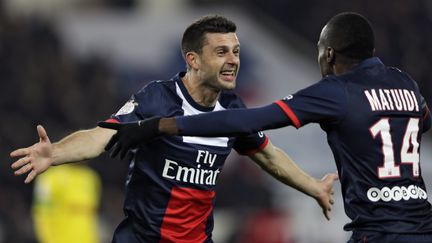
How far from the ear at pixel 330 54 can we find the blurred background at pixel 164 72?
19.9ft

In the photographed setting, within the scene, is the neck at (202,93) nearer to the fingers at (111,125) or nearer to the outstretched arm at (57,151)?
the outstretched arm at (57,151)

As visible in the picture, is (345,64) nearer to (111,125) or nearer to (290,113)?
(290,113)

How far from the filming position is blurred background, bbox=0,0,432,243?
1301cm

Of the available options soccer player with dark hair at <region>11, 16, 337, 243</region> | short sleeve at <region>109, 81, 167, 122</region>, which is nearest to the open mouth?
soccer player with dark hair at <region>11, 16, 337, 243</region>

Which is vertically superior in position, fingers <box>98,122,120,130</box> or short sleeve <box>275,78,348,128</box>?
short sleeve <box>275,78,348,128</box>

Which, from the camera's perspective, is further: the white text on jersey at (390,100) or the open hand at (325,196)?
the open hand at (325,196)

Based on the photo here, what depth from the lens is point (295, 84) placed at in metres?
16.3

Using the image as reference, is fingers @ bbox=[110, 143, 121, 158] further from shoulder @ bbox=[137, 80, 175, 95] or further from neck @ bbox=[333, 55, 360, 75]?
neck @ bbox=[333, 55, 360, 75]

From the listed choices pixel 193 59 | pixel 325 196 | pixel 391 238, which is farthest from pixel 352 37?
pixel 325 196

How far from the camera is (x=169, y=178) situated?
649 cm

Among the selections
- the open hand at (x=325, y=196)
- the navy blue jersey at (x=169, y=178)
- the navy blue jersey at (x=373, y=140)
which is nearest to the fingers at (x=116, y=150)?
the navy blue jersey at (x=169, y=178)

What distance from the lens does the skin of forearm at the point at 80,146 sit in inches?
237

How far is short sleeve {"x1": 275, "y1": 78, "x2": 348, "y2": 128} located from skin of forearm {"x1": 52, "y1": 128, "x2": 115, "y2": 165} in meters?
1.05

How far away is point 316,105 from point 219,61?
1058mm
